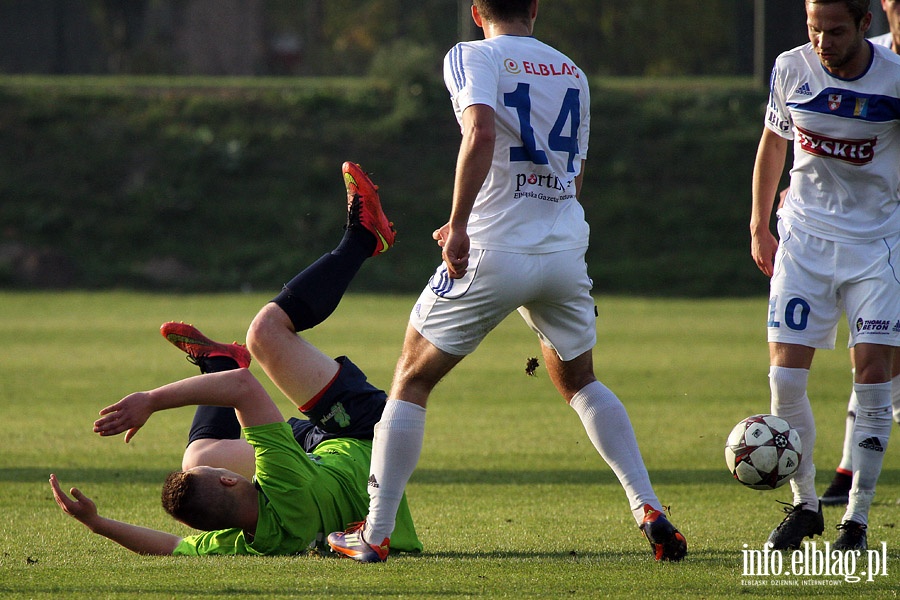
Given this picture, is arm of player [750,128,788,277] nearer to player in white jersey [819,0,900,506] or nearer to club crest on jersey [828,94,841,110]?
club crest on jersey [828,94,841,110]

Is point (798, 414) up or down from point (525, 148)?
down

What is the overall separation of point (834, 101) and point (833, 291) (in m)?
0.85

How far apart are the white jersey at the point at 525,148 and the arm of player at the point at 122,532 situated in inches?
73.5

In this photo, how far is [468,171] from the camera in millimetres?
4676

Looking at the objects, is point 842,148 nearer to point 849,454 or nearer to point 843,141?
point 843,141

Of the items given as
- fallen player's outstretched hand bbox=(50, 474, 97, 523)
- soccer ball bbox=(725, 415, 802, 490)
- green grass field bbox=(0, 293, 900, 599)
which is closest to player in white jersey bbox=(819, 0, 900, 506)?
green grass field bbox=(0, 293, 900, 599)

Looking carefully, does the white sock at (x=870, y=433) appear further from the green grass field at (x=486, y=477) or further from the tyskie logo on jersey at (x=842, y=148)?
the tyskie logo on jersey at (x=842, y=148)

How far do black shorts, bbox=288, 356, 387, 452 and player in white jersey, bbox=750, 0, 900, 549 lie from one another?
1.86 m

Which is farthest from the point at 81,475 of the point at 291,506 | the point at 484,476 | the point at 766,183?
the point at 766,183

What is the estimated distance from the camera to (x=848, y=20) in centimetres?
522

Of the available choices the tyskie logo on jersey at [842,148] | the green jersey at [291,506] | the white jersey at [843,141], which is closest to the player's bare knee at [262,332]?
the green jersey at [291,506]

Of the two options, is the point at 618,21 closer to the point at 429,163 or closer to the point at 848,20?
the point at 429,163

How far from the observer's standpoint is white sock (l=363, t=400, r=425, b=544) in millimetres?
4980

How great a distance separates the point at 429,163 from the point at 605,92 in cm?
587
